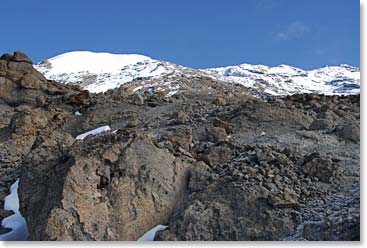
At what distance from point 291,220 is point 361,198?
81 cm

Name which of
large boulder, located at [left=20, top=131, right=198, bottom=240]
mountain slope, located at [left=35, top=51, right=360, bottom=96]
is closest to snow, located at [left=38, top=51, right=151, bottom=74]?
mountain slope, located at [left=35, top=51, right=360, bottom=96]

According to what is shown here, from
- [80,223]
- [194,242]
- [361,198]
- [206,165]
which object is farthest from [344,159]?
[80,223]

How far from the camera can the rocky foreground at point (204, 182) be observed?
5555 millimetres

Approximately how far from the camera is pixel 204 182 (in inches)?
251

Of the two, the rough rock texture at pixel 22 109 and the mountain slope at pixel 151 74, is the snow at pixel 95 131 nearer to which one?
the rough rock texture at pixel 22 109

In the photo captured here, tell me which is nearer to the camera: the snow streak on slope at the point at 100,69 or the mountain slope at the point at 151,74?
the mountain slope at the point at 151,74

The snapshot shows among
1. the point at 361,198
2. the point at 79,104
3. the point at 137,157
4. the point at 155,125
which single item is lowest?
the point at 361,198

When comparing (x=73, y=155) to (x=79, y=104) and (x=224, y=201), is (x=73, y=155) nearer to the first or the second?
(x=224, y=201)

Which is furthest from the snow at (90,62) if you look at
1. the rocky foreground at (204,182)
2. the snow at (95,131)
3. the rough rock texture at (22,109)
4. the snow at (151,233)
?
the snow at (151,233)

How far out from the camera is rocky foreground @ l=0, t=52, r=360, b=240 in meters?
5.55

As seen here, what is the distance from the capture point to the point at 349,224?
16.6 ft

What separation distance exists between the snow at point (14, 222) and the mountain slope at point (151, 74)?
47190 mm

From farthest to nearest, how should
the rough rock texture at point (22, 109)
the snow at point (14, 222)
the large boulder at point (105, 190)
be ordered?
the rough rock texture at point (22, 109) → the snow at point (14, 222) → the large boulder at point (105, 190)

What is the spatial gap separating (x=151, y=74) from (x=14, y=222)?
60.4 meters
